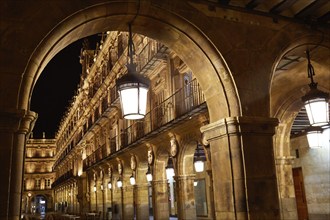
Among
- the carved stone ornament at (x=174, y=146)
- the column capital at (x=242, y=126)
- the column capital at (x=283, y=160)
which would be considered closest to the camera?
the column capital at (x=242, y=126)

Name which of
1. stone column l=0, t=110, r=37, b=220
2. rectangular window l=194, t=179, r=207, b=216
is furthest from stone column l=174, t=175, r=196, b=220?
stone column l=0, t=110, r=37, b=220

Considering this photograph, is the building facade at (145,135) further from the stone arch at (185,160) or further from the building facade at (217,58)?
the building facade at (217,58)

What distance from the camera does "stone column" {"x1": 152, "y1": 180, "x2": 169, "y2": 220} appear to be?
16516 millimetres

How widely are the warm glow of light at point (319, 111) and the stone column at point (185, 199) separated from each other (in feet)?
28.1

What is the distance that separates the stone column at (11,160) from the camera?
4.24 metres

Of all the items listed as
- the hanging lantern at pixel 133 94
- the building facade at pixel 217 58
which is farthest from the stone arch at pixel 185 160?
the hanging lantern at pixel 133 94

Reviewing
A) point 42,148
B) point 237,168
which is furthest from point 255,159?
point 42,148

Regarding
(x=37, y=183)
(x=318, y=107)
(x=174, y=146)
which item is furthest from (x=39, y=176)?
(x=318, y=107)

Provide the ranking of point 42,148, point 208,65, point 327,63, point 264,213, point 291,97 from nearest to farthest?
point 264,213
point 208,65
point 327,63
point 291,97
point 42,148

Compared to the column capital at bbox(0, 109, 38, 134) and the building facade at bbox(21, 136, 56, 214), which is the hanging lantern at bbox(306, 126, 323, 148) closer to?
the column capital at bbox(0, 109, 38, 134)

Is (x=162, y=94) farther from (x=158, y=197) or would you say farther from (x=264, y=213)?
(x=264, y=213)

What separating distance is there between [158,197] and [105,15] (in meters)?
12.4

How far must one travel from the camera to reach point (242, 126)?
575cm

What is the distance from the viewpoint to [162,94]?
57.3 ft
